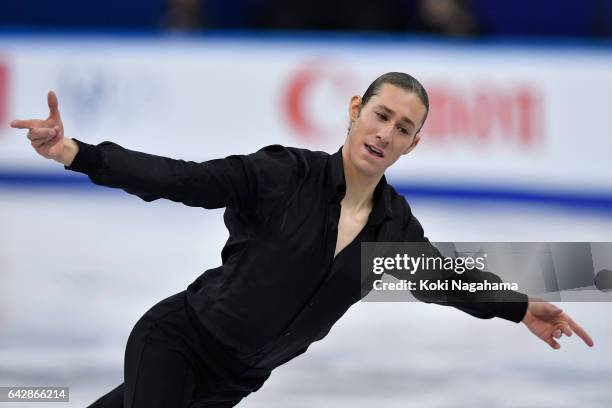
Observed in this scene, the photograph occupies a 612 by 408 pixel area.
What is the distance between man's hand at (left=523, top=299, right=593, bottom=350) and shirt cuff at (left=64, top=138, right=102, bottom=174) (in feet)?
4.87

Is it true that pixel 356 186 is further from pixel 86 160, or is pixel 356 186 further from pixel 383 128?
pixel 86 160

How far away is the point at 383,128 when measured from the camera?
305 centimetres

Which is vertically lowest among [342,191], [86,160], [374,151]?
[86,160]

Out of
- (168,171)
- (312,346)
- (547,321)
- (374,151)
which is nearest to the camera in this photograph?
(168,171)

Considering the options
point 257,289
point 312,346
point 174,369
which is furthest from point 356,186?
point 312,346

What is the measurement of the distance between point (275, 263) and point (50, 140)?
2.43 ft

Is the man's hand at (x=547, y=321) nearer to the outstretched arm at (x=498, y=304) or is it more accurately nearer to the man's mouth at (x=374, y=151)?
the outstretched arm at (x=498, y=304)

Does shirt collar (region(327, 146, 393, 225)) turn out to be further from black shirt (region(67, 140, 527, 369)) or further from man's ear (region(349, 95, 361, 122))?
man's ear (region(349, 95, 361, 122))

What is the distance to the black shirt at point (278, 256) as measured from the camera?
2914 mm

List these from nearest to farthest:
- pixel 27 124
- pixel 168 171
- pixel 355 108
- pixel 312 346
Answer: pixel 27 124 → pixel 168 171 → pixel 355 108 → pixel 312 346

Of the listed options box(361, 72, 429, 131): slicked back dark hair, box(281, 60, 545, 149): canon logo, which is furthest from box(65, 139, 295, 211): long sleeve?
box(281, 60, 545, 149): canon logo

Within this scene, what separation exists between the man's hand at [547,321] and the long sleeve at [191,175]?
3.08ft

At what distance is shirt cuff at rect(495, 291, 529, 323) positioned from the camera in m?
3.27

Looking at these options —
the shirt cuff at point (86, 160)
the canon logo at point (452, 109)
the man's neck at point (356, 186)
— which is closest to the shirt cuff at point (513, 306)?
the man's neck at point (356, 186)
